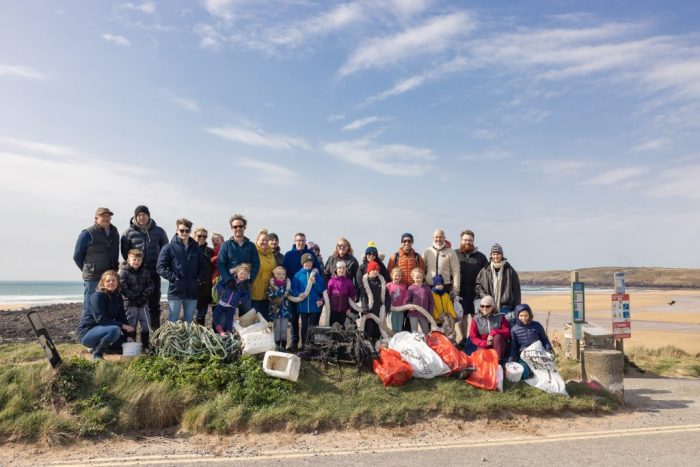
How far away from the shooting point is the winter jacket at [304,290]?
8.27 m

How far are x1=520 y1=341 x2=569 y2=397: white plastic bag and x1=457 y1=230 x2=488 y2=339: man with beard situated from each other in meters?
1.69

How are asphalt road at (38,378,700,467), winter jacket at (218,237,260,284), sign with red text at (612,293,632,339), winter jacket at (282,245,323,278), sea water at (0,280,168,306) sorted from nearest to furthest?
asphalt road at (38,378,700,467), winter jacket at (218,237,260,284), winter jacket at (282,245,323,278), sign with red text at (612,293,632,339), sea water at (0,280,168,306)

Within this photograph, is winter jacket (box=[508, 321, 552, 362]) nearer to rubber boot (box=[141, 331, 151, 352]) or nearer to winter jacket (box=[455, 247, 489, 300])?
winter jacket (box=[455, 247, 489, 300])

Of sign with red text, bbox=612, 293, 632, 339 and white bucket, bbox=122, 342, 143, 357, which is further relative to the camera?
sign with red text, bbox=612, 293, 632, 339

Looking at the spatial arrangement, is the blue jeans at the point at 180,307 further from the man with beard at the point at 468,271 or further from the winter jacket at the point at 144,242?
the man with beard at the point at 468,271

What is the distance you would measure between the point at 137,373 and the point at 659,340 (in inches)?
739

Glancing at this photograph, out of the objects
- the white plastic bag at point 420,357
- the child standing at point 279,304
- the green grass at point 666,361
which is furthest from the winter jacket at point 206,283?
the green grass at point 666,361

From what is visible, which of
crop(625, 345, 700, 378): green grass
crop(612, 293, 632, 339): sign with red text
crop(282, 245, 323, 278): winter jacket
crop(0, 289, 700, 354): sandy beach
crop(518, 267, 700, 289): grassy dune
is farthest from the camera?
crop(518, 267, 700, 289): grassy dune

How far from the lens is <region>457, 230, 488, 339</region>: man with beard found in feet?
30.2

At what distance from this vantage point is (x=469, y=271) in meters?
9.23

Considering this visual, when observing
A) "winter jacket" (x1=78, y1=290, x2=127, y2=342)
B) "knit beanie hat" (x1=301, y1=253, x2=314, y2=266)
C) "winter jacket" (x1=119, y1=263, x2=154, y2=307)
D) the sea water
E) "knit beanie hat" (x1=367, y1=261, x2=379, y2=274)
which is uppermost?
"knit beanie hat" (x1=301, y1=253, x2=314, y2=266)

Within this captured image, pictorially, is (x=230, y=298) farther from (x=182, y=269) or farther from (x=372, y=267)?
(x=372, y=267)

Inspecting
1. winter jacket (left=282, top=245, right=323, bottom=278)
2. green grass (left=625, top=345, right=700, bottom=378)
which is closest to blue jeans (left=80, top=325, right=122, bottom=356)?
winter jacket (left=282, top=245, right=323, bottom=278)

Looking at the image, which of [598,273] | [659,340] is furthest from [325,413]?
[598,273]
